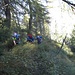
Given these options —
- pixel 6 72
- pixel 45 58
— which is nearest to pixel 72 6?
pixel 6 72

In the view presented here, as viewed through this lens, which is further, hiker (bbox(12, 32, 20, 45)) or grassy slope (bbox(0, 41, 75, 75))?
hiker (bbox(12, 32, 20, 45))

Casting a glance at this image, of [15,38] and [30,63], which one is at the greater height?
[15,38]

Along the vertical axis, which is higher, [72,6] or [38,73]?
[72,6]

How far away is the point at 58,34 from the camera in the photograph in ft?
A: 190

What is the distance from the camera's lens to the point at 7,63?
1238 centimetres

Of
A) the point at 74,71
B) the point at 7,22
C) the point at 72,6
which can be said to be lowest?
the point at 74,71

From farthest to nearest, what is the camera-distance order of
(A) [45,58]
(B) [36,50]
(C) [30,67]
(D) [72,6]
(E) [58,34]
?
(E) [58,34] → (B) [36,50] → (A) [45,58] → (C) [30,67] → (D) [72,6]

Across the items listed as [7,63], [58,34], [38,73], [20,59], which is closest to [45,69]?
[38,73]

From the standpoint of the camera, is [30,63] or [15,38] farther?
[15,38]

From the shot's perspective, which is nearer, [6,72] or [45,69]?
[6,72]

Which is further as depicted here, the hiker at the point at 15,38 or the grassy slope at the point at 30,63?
the hiker at the point at 15,38

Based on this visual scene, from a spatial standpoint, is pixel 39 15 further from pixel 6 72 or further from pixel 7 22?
pixel 6 72

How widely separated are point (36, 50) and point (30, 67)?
3706 mm

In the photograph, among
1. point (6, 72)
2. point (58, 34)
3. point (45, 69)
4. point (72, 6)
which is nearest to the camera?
point (72, 6)
